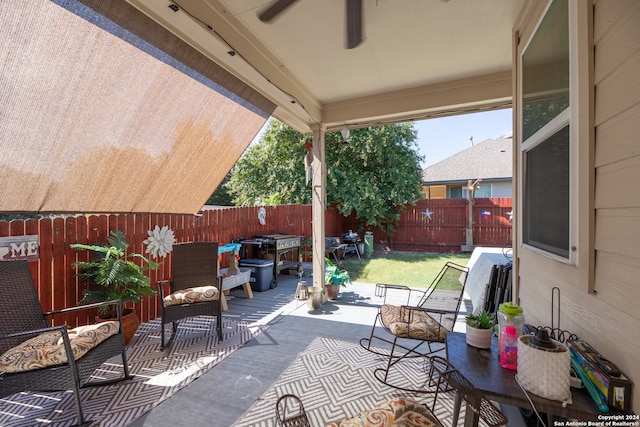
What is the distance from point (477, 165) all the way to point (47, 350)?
14.8 meters

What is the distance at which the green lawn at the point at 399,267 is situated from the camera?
6.13 m

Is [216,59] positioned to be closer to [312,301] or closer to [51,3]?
[51,3]

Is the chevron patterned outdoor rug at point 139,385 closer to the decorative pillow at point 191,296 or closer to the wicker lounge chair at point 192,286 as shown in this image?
the wicker lounge chair at point 192,286

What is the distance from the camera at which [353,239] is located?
347 inches

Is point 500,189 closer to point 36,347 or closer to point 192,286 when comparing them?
point 192,286

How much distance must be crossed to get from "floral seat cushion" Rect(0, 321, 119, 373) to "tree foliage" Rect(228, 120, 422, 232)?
7.07 meters

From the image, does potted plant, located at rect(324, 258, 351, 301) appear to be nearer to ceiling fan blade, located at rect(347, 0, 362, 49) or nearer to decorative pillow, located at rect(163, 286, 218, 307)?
decorative pillow, located at rect(163, 286, 218, 307)

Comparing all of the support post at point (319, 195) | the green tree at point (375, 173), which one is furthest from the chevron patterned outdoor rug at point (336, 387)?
the green tree at point (375, 173)

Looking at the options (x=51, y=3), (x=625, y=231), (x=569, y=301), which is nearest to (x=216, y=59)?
(x=51, y=3)

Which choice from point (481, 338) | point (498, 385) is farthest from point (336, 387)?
point (498, 385)

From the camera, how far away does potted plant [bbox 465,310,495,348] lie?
159 cm

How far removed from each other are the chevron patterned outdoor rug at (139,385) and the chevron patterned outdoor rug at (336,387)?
0.76m

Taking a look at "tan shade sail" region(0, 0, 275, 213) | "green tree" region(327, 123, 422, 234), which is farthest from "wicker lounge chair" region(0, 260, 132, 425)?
"green tree" region(327, 123, 422, 234)

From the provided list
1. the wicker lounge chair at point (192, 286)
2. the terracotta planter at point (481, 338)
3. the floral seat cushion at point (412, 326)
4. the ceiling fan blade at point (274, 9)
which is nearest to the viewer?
A: the terracotta planter at point (481, 338)
